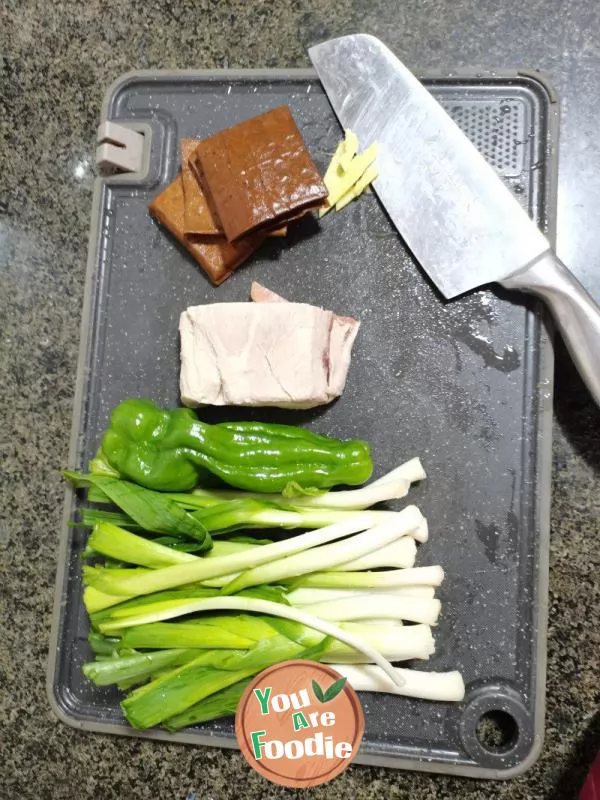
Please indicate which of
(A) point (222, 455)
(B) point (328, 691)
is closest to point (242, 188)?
(A) point (222, 455)

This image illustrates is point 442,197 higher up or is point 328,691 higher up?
point 442,197

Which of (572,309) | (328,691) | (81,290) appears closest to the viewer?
(328,691)

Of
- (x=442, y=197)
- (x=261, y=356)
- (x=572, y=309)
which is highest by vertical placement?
(x=442, y=197)

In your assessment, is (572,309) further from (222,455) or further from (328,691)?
(328,691)

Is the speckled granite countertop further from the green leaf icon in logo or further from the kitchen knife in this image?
the green leaf icon in logo

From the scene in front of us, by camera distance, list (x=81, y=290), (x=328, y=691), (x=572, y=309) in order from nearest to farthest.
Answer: (x=328, y=691) → (x=572, y=309) → (x=81, y=290)

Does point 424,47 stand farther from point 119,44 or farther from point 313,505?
point 313,505

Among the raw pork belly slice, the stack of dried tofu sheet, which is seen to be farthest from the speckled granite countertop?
the raw pork belly slice
